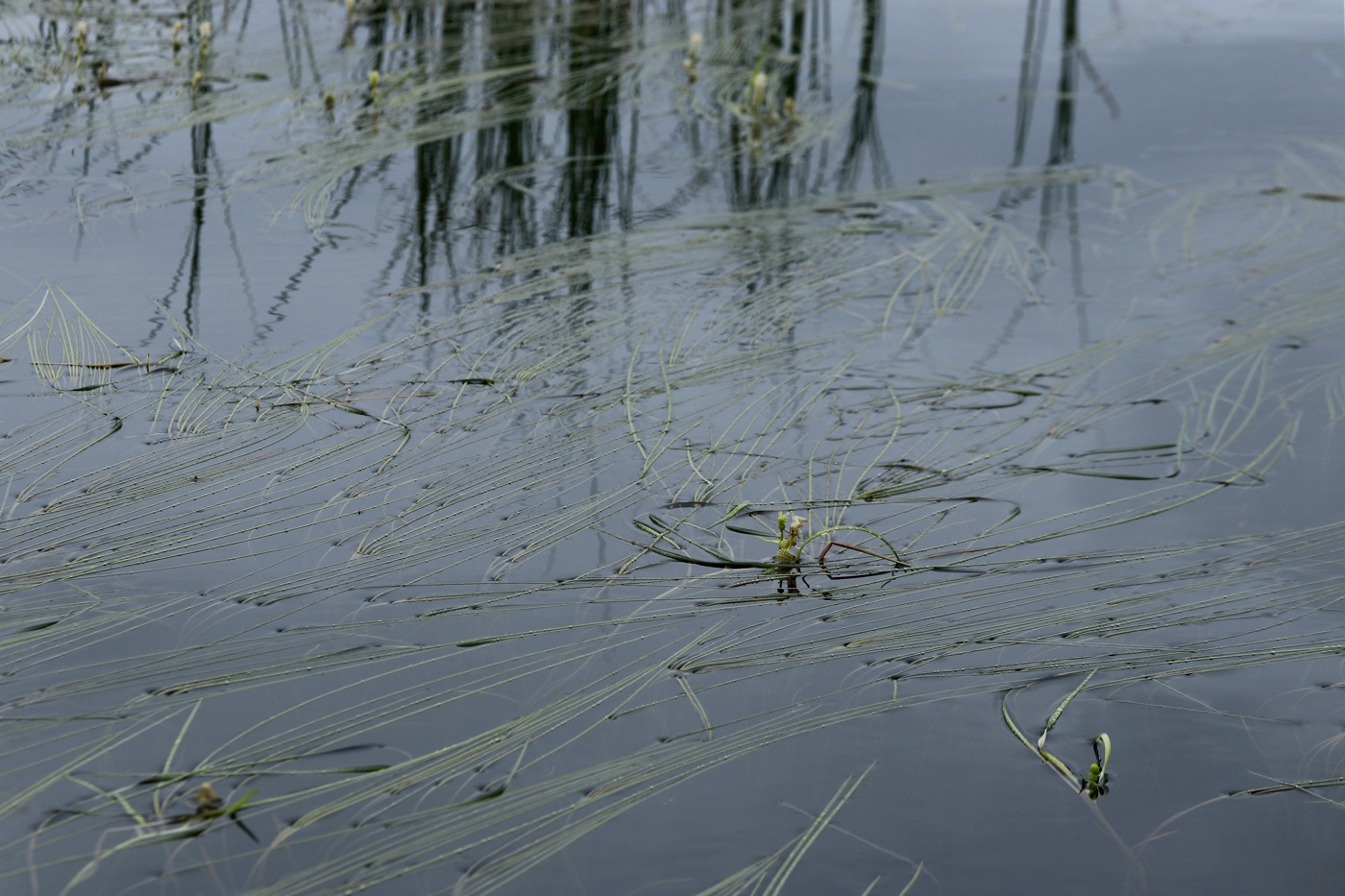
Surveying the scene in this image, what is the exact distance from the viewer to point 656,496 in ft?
5.28

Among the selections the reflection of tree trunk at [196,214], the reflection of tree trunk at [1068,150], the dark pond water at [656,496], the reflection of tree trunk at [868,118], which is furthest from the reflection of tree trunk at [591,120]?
the reflection of tree trunk at [1068,150]

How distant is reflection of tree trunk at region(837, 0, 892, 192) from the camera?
2889mm

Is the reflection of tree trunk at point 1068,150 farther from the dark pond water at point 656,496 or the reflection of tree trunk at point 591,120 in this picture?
the reflection of tree trunk at point 591,120

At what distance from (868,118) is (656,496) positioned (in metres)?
1.95

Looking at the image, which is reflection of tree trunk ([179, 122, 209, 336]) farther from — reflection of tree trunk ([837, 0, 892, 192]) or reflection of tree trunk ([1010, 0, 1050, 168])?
reflection of tree trunk ([1010, 0, 1050, 168])

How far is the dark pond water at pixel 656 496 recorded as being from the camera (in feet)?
3.75

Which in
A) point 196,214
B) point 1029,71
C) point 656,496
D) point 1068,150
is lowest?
point 656,496

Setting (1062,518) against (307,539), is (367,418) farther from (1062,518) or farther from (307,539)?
(1062,518)

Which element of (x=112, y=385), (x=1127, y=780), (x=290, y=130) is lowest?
(x=1127, y=780)

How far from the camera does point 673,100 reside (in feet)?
10.8

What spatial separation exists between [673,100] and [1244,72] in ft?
5.66

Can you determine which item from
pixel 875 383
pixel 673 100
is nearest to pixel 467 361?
pixel 875 383

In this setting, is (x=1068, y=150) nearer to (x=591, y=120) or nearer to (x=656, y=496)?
(x=591, y=120)

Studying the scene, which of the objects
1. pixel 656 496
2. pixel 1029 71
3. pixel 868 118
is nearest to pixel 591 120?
pixel 868 118
